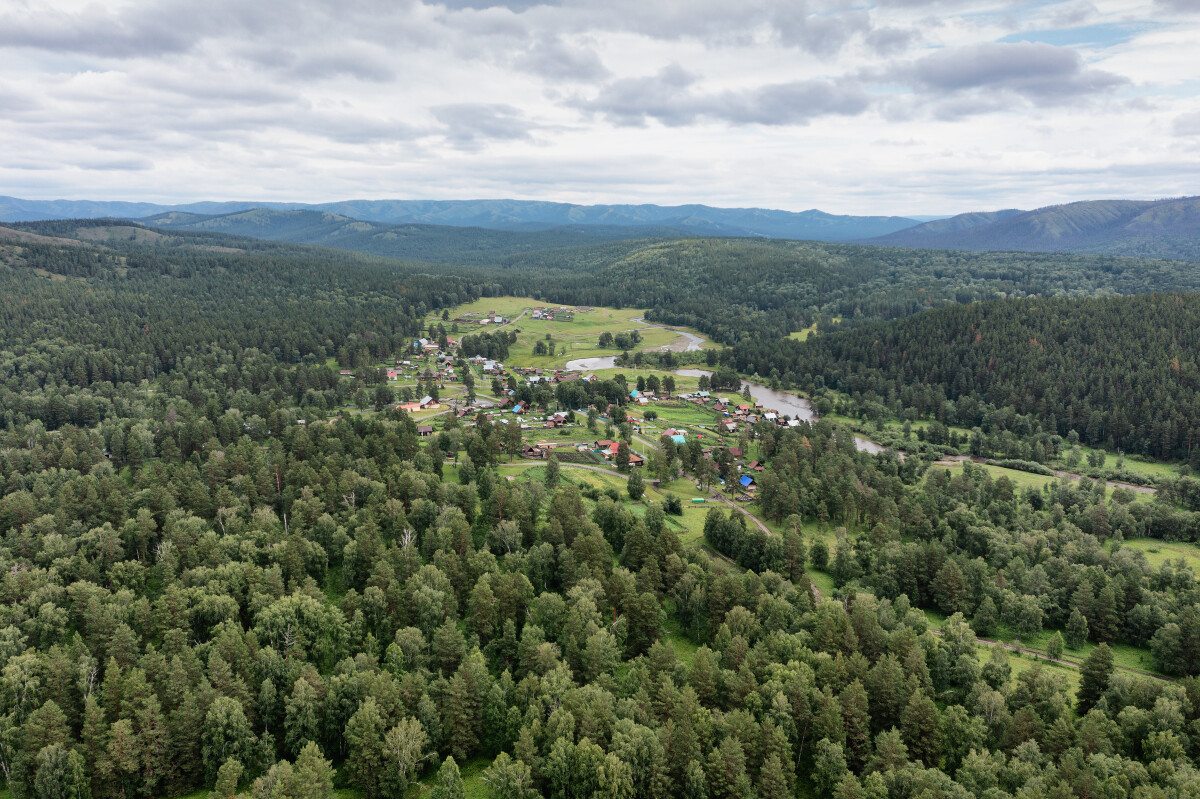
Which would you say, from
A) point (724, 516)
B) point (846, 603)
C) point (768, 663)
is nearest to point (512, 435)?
point (724, 516)

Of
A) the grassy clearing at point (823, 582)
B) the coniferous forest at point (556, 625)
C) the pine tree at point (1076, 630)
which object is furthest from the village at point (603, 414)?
the pine tree at point (1076, 630)

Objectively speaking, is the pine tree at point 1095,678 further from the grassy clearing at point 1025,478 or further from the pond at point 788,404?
the pond at point 788,404

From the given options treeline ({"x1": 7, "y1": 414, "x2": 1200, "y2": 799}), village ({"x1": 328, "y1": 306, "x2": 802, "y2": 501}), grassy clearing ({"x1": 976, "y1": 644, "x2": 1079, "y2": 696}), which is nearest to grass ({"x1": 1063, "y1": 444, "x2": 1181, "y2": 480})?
village ({"x1": 328, "y1": 306, "x2": 802, "y2": 501})

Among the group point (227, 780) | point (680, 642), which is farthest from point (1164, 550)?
point (227, 780)

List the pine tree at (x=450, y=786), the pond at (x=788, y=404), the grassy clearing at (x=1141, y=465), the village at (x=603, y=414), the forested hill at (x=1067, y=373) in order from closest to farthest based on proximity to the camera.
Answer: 1. the pine tree at (x=450, y=786)
2. the village at (x=603, y=414)
3. the grassy clearing at (x=1141, y=465)
4. the forested hill at (x=1067, y=373)
5. the pond at (x=788, y=404)

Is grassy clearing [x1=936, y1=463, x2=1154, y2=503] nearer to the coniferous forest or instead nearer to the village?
the coniferous forest

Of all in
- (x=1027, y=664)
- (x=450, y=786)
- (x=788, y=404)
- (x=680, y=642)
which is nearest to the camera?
(x=450, y=786)

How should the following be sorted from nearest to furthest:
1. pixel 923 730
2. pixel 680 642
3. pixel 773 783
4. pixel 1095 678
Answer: pixel 773 783
pixel 923 730
pixel 1095 678
pixel 680 642

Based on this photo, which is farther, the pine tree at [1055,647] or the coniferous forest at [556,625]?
the pine tree at [1055,647]

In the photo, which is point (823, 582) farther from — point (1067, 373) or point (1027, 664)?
point (1067, 373)
